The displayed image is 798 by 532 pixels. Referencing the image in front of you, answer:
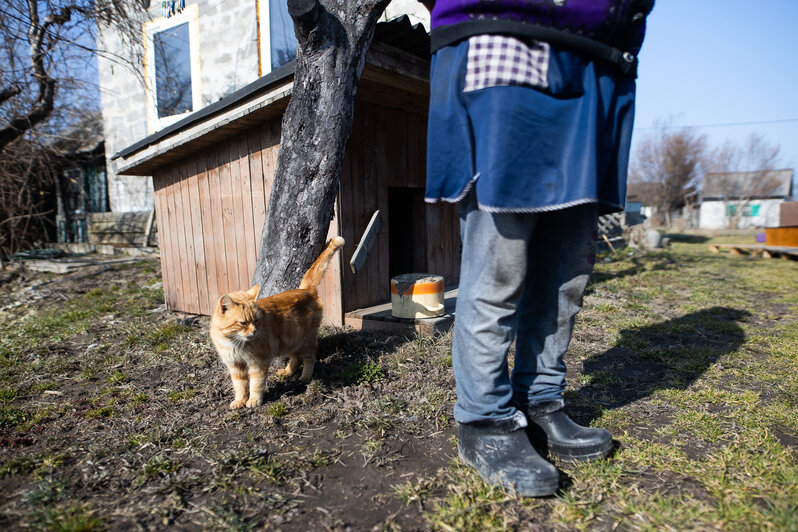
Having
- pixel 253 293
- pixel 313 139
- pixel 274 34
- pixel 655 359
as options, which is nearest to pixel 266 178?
pixel 313 139

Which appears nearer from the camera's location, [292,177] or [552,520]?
[552,520]

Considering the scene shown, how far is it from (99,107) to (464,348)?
40.6ft

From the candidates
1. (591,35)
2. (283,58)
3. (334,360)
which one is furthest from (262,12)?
(591,35)

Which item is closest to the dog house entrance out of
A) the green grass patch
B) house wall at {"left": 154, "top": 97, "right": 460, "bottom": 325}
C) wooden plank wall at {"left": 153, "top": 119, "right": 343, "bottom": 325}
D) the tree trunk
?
house wall at {"left": 154, "top": 97, "right": 460, "bottom": 325}

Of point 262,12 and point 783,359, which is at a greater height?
point 262,12

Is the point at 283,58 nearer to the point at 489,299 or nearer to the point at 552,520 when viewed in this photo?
the point at 489,299

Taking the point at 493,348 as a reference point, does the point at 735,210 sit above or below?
above

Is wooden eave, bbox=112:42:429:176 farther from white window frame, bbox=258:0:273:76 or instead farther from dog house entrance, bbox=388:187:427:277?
white window frame, bbox=258:0:273:76

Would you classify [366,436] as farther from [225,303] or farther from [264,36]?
[264,36]

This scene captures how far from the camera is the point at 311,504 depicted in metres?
1.68

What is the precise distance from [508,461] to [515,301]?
63cm

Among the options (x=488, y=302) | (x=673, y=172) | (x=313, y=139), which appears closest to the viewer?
(x=488, y=302)

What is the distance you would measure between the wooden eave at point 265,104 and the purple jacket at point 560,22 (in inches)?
92.3

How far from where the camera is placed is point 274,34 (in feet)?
23.7
